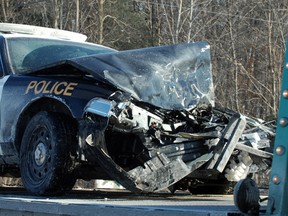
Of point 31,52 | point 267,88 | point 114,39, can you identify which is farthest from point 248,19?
point 31,52

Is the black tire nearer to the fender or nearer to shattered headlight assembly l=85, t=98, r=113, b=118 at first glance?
the fender

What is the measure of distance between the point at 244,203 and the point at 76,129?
2848mm

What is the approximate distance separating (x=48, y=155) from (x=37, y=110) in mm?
674

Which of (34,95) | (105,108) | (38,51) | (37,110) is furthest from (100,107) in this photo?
(38,51)

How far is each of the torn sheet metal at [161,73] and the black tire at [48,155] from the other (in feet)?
1.90

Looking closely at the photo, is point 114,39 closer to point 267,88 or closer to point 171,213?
point 267,88

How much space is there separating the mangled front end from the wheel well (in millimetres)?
464

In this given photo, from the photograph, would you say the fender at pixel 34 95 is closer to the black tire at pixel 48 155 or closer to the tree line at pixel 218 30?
the black tire at pixel 48 155

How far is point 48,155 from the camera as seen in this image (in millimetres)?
5695

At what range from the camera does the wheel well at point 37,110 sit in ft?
19.1

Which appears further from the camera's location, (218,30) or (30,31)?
(218,30)

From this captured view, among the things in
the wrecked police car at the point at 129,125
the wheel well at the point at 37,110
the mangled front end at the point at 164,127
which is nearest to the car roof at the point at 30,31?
the wrecked police car at the point at 129,125

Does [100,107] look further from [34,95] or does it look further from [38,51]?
[38,51]

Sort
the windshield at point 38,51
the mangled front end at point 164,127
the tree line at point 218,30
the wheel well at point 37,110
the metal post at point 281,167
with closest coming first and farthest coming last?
the metal post at point 281,167
the mangled front end at point 164,127
the wheel well at point 37,110
the windshield at point 38,51
the tree line at point 218,30
